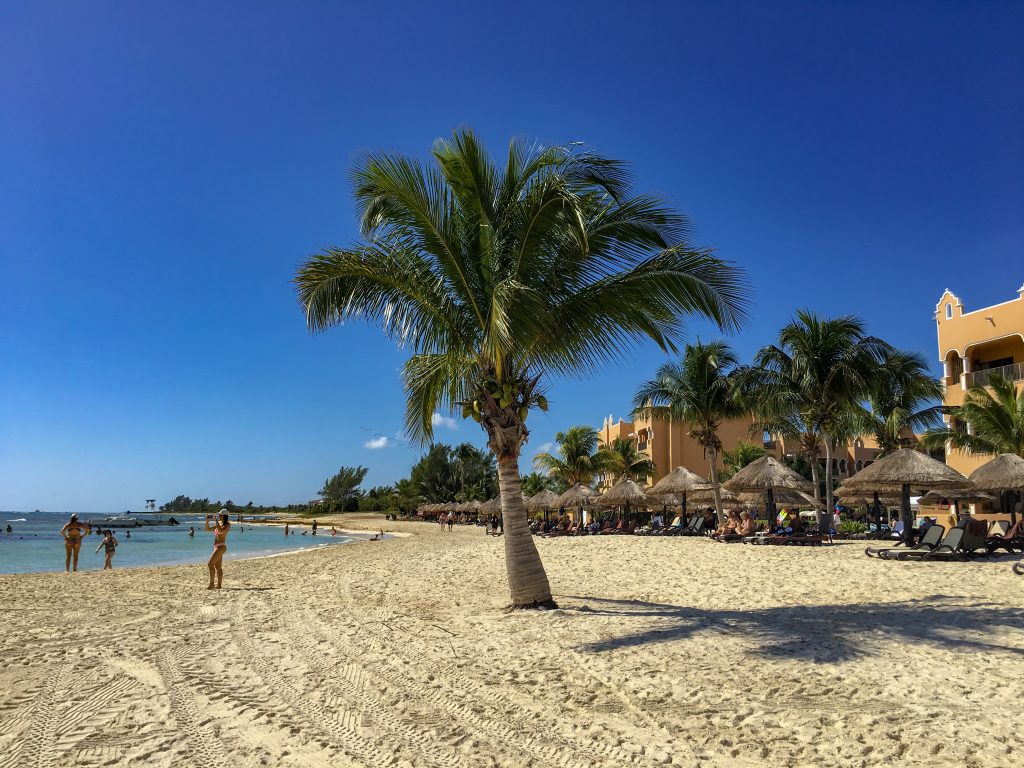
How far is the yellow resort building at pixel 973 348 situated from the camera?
2297 centimetres

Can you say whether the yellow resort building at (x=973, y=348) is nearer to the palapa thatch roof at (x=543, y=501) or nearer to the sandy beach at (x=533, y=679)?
the palapa thatch roof at (x=543, y=501)

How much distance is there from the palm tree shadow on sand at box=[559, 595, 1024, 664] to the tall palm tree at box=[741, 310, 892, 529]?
13500 mm

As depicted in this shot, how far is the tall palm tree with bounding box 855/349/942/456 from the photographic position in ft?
69.8

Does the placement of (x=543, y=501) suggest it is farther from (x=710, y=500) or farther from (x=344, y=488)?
(x=344, y=488)

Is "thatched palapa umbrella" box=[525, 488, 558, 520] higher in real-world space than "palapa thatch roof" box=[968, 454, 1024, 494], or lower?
lower

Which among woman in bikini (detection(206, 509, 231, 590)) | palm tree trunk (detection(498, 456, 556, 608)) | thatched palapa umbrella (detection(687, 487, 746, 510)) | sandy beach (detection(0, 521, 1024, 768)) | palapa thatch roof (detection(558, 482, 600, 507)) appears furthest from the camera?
palapa thatch roof (detection(558, 482, 600, 507))

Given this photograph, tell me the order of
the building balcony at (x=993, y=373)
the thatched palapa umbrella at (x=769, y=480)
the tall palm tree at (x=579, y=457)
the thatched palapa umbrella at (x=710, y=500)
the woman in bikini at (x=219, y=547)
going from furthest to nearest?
the tall palm tree at (x=579, y=457) → the thatched palapa umbrella at (x=710, y=500) → the building balcony at (x=993, y=373) → the thatched palapa umbrella at (x=769, y=480) → the woman in bikini at (x=219, y=547)

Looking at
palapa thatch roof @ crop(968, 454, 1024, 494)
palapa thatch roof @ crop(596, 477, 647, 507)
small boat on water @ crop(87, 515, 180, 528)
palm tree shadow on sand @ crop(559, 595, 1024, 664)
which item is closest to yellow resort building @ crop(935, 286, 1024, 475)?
palapa thatch roof @ crop(968, 454, 1024, 494)

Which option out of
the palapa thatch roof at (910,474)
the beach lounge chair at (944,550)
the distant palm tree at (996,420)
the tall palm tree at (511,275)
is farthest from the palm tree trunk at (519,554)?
the distant palm tree at (996,420)

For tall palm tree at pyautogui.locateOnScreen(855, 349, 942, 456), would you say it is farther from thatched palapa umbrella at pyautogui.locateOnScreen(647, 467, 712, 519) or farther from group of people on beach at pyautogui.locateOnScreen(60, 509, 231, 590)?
group of people on beach at pyautogui.locateOnScreen(60, 509, 231, 590)

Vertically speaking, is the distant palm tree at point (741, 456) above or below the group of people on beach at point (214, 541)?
above

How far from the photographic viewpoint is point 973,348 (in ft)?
81.0

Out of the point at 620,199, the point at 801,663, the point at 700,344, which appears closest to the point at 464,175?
the point at 620,199

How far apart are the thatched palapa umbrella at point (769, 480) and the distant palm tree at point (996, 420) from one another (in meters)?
6.32
